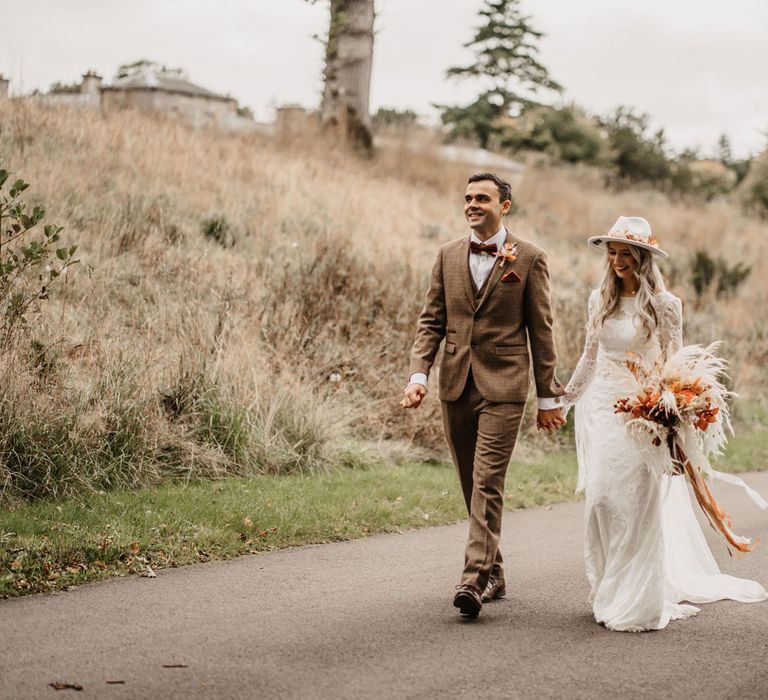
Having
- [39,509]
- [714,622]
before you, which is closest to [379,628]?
[714,622]

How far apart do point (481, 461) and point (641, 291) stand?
149cm

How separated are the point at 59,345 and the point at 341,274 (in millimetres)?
5009

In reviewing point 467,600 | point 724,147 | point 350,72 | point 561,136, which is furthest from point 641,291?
point 724,147

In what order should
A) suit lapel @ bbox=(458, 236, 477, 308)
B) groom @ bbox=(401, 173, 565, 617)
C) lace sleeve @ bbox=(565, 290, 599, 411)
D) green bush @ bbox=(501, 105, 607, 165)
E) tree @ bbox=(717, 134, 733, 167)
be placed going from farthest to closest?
tree @ bbox=(717, 134, 733, 167), green bush @ bbox=(501, 105, 607, 165), lace sleeve @ bbox=(565, 290, 599, 411), suit lapel @ bbox=(458, 236, 477, 308), groom @ bbox=(401, 173, 565, 617)

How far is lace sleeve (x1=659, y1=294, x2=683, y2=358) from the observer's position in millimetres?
6379

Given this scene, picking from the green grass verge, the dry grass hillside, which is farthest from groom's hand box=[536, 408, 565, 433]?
the dry grass hillside

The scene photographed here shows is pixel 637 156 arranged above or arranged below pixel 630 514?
above

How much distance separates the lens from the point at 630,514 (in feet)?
20.0

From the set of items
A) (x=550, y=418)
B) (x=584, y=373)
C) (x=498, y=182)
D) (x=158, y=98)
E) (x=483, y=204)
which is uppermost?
(x=158, y=98)

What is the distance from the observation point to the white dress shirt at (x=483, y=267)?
20.5ft

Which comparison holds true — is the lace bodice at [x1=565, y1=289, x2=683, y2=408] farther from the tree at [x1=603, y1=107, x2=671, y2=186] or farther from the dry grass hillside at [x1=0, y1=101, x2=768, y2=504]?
the tree at [x1=603, y1=107, x2=671, y2=186]

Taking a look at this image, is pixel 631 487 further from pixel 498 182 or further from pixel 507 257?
pixel 498 182

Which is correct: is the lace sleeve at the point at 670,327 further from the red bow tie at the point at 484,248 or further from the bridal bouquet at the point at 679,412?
the red bow tie at the point at 484,248

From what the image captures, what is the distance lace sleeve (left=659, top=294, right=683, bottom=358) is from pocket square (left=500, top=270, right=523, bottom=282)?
98 centimetres
